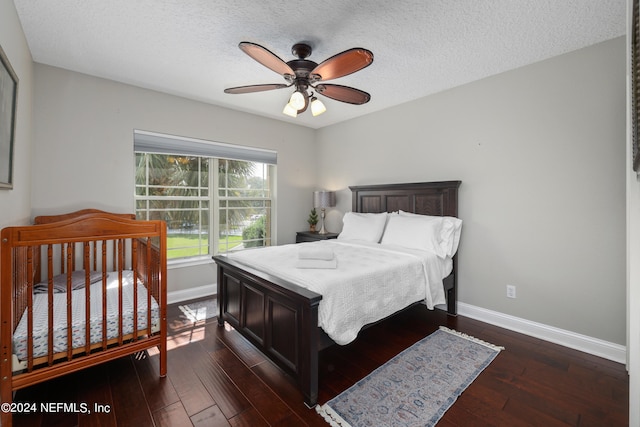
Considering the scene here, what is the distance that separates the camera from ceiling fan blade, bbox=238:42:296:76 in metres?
1.74

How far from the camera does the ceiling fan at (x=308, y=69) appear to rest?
179 cm

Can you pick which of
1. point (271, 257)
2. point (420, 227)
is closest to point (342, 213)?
point (420, 227)

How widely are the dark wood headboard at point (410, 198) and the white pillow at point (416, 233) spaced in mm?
235

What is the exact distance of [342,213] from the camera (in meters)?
4.51

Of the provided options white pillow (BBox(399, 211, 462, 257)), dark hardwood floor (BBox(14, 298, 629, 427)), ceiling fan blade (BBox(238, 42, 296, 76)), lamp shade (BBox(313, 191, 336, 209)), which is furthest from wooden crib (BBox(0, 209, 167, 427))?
lamp shade (BBox(313, 191, 336, 209))

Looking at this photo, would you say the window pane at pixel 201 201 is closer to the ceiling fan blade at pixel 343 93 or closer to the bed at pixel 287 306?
the bed at pixel 287 306

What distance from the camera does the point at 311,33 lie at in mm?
2148

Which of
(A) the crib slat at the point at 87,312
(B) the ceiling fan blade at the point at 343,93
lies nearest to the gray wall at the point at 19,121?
(A) the crib slat at the point at 87,312

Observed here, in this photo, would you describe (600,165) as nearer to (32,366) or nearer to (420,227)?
(420,227)

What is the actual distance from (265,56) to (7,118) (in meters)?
1.63

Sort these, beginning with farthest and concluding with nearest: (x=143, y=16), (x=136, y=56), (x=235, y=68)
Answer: (x=235, y=68), (x=136, y=56), (x=143, y=16)

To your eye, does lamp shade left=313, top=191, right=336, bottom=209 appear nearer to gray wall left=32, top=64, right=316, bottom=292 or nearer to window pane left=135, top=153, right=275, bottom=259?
window pane left=135, top=153, right=275, bottom=259

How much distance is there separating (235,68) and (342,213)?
2.56m

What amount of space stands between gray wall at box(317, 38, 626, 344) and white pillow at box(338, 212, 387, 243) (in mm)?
728
